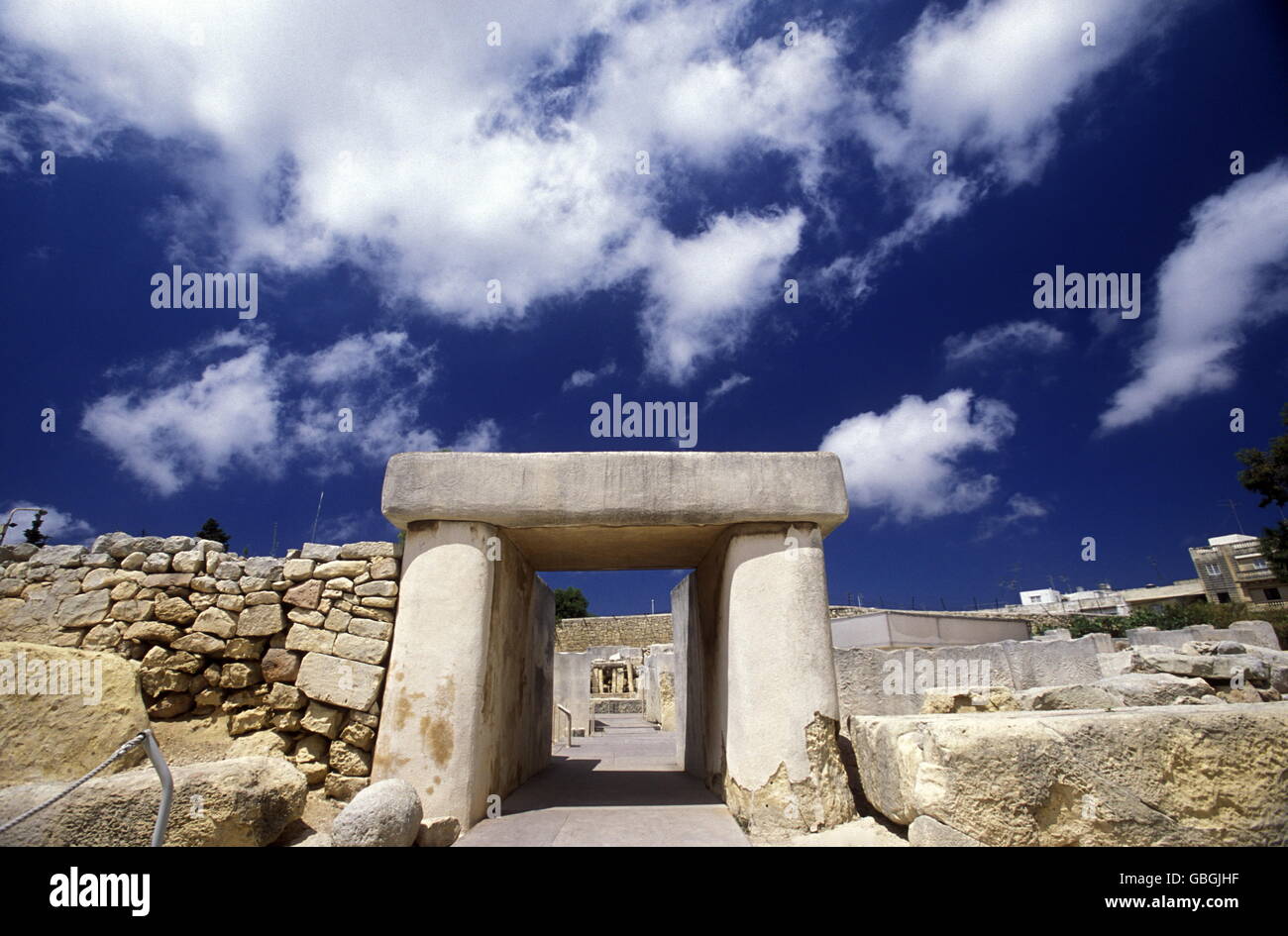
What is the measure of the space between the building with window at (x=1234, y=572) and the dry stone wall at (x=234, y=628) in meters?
58.1

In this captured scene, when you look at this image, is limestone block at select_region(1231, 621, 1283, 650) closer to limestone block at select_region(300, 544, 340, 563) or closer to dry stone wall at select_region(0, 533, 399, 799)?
dry stone wall at select_region(0, 533, 399, 799)

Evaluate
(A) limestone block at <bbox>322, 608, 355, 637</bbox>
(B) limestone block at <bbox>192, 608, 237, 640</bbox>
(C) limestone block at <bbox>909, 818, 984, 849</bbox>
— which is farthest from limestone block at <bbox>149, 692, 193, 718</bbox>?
(C) limestone block at <bbox>909, 818, 984, 849</bbox>

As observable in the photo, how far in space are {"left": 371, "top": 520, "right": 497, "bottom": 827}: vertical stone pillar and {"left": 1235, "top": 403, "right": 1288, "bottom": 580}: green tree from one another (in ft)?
103

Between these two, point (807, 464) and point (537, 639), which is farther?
point (537, 639)

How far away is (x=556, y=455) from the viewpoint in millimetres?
5469

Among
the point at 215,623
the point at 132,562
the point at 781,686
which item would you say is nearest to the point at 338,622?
the point at 215,623

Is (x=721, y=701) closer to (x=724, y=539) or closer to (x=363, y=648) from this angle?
(x=724, y=539)

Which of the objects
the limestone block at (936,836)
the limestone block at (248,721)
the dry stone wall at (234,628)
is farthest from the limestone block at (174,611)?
the limestone block at (936,836)

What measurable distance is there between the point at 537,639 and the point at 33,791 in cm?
534

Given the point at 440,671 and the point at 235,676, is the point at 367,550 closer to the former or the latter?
the point at 440,671

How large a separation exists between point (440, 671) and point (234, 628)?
5.84ft

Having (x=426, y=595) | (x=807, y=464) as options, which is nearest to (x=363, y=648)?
(x=426, y=595)

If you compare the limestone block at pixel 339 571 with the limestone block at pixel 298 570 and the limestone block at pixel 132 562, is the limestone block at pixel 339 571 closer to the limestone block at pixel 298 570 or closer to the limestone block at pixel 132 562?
the limestone block at pixel 298 570

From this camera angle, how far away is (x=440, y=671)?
5.07 m
